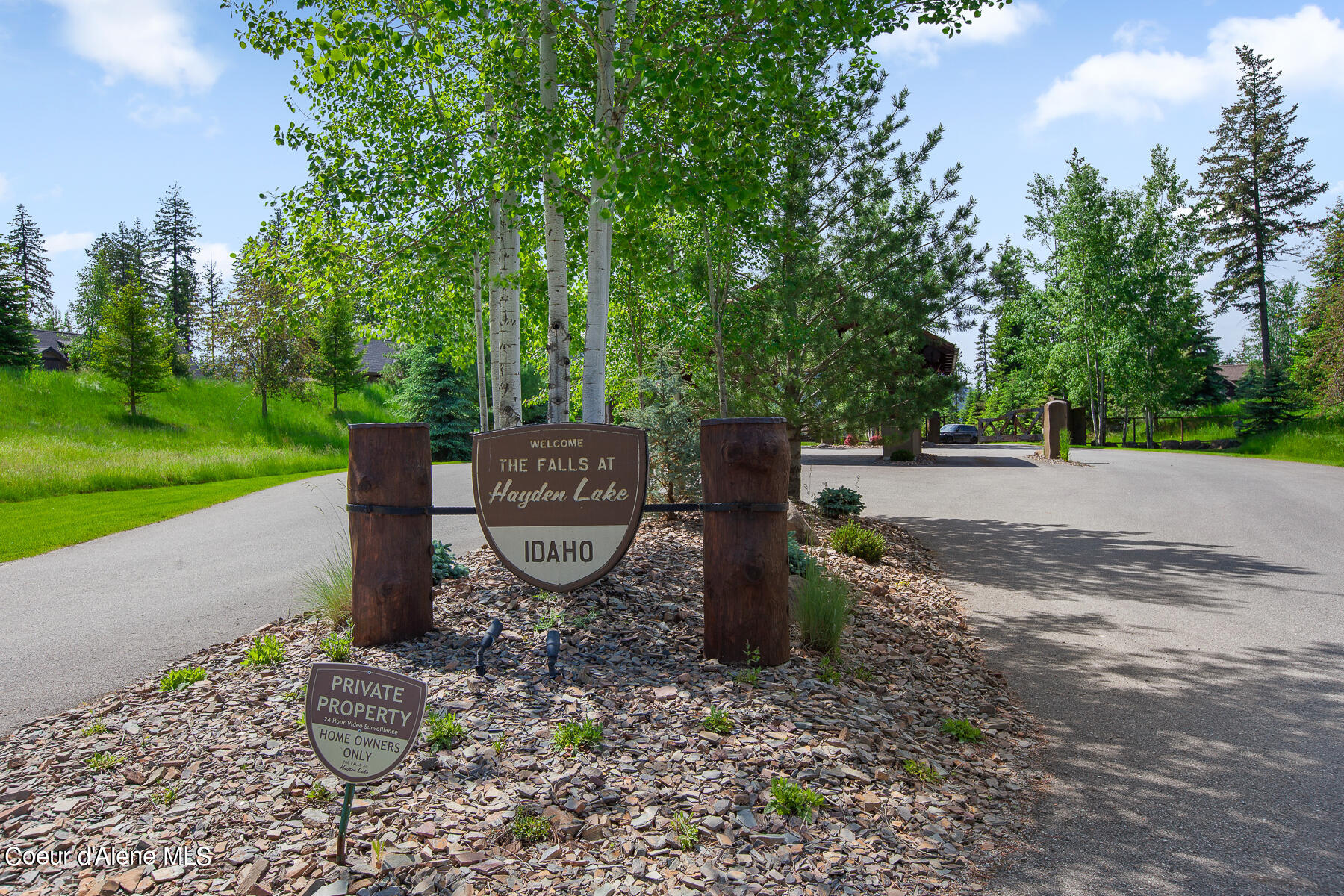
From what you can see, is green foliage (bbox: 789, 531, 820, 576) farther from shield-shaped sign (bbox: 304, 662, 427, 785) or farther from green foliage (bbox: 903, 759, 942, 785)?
shield-shaped sign (bbox: 304, 662, 427, 785)

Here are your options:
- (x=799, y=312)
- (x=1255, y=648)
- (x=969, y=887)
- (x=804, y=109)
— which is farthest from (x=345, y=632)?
(x=799, y=312)

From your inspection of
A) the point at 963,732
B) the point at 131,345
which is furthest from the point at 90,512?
the point at 131,345

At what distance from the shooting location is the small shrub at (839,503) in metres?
11.6

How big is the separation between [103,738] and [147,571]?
5.85 meters

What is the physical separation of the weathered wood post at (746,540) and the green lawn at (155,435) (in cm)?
1785

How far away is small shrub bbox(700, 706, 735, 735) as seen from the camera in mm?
3725

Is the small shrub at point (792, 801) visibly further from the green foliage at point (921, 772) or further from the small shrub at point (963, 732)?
the small shrub at point (963, 732)

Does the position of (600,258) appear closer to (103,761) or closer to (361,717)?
(361,717)

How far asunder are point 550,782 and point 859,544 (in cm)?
629

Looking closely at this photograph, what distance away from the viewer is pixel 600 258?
6.88m

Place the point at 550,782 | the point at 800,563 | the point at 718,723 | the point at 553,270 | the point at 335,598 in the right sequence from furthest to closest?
the point at 553,270, the point at 800,563, the point at 335,598, the point at 718,723, the point at 550,782

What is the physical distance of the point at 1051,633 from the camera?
21.5 ft

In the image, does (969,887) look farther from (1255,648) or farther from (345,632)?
(1255,648)

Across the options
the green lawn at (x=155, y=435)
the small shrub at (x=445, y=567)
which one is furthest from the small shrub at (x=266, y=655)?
the green lawn at (x=155, y=435)
